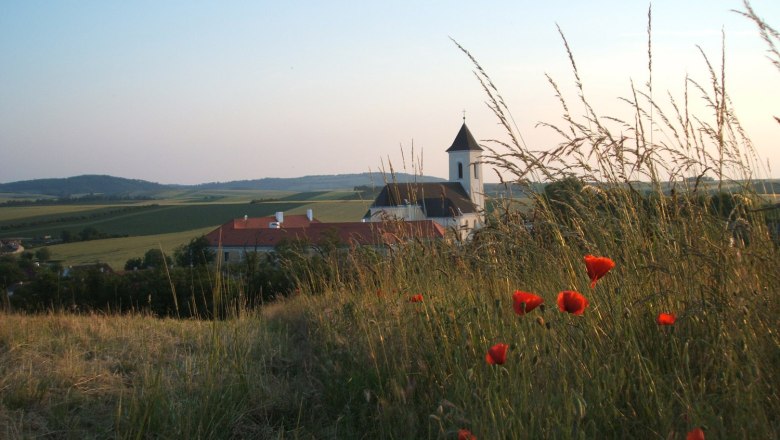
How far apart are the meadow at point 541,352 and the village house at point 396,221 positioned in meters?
0.51

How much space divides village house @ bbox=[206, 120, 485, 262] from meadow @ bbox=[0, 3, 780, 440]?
1.66 feet

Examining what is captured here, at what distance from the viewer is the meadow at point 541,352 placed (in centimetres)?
201

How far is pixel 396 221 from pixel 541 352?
94.6 inches

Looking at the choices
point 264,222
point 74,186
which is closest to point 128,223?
point 264,222

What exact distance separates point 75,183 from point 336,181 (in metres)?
56.9

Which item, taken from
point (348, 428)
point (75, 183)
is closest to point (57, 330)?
point (348, 428)

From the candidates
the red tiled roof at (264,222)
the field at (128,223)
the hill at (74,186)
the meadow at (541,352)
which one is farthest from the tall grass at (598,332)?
the hill at (74,186)

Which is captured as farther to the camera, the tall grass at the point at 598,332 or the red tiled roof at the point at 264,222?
the red tiled roof at the point at 264,222

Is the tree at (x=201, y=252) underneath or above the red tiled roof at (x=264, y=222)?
above

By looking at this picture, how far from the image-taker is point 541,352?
2.47 metres

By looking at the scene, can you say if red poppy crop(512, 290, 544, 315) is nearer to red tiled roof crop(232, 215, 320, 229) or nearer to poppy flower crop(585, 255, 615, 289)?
poppy flower crop(585, 255, 615, 289)

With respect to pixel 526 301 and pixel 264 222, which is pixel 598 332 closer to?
pixel 526 301

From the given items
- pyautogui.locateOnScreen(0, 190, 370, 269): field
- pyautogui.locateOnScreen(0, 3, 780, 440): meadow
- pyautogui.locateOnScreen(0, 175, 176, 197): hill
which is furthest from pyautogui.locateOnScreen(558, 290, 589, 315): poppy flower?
pyautogui.locateOnScreen(0, 175, 176, 197): hill

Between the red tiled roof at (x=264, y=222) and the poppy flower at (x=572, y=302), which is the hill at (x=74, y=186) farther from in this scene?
the poppy flower at (x=572, y=302)
